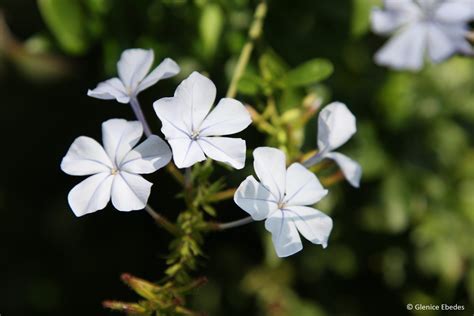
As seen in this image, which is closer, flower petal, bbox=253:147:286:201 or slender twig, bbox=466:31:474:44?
flower petal, bbox=253:147:286:201

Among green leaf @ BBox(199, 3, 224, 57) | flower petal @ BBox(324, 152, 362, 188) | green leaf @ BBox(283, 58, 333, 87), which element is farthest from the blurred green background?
flower petal @ BBox(324, 152, 362, 188)

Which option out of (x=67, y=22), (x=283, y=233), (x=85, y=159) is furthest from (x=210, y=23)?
(x=283, y=233)

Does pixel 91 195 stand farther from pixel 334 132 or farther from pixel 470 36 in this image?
pixel 470 36

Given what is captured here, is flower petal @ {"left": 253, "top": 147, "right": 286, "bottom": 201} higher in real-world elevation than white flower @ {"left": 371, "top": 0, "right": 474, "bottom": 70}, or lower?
higher

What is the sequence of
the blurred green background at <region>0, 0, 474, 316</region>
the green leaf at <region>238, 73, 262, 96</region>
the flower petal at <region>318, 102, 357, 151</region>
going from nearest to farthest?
1. the flower petal at <region>318, 102, 357, 151</region>
2. the green leaf at <region>238, 73, 262, 96</region>
3. the blurred green background at <region>0, 0, 474, 316</region>

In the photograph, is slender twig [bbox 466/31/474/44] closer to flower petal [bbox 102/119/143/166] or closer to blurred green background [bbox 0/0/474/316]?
blurred green background [bbox 0/0/474/316]

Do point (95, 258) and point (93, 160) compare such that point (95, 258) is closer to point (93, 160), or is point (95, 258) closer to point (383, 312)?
point (383, 312)

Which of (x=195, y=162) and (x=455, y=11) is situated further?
(x=455, y=11)

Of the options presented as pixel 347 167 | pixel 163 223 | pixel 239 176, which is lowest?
pixel 239 176
